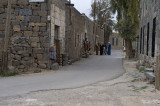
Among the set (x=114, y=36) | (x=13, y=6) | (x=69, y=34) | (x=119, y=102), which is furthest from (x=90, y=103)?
(x=114, y=36)

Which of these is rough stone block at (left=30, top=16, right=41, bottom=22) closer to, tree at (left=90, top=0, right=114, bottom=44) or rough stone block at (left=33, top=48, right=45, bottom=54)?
rough stone block at (left=33, top=48, right=45, bottom=54)

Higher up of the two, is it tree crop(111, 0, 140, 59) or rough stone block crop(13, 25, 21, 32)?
tree crop(111, 0, 140, 59)

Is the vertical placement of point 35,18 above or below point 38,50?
above

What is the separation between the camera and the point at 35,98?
235 inches

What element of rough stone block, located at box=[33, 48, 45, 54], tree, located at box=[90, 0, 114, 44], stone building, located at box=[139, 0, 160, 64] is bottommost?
rough stone block, located at box=[33, 48, 45, 54]

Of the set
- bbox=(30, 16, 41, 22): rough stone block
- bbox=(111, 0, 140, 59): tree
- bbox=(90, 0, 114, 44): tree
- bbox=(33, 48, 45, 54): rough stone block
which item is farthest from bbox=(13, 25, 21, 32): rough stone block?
bbox=(90, 0, 114, 44): tree

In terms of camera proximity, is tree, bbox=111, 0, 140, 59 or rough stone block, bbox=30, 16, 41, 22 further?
tree, bbox=111, 0, 140, 59

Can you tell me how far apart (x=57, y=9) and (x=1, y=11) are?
3.16 metres

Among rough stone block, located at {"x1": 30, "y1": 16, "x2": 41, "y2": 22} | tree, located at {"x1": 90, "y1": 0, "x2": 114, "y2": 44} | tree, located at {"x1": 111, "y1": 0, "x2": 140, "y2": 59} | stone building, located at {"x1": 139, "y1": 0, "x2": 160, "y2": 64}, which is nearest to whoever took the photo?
stone building, located at {"x1": 139, "y1": 0, "x2": 160, "y2": 64}

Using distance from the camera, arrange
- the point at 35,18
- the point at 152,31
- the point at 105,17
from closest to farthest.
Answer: the point at 152,31, the point at 35,18, the point at 105,17

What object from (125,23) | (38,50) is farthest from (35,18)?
(125,23)

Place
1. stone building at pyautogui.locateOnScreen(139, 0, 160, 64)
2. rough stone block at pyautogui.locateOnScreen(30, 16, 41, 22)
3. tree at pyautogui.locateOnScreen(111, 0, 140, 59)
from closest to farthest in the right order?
1. stone building at pyautogui.locateOnScreen(139, 0, 160, 64)
2. rough stone block at pyautogui.locateOnScreen(30, 16, 41, 22)
3. tree at pyautogui.locateOnScreen(111, 0, 140, 59)

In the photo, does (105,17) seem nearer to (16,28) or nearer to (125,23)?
(125,23)

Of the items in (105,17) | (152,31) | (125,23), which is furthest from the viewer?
(105,17)
